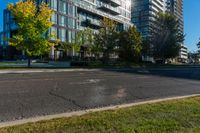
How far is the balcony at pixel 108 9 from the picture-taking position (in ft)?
263

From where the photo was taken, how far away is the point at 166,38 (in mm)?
65312

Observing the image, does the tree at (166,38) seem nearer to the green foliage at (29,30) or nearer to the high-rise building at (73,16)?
the high-rise building at (73,16)

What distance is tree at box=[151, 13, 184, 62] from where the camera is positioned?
6488 centimetres

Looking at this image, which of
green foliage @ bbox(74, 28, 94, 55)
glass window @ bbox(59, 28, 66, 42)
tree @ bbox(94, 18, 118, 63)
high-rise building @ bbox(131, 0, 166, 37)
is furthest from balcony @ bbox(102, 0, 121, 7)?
tree @ bbox(94, 18, 118, 63)

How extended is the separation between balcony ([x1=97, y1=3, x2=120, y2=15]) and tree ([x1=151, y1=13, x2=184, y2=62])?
61.4ft

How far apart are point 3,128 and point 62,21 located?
58.3 meters

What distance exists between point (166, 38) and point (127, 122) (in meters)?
61.6

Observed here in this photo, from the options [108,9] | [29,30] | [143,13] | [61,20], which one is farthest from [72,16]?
[143,13]

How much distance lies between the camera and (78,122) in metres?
6.25

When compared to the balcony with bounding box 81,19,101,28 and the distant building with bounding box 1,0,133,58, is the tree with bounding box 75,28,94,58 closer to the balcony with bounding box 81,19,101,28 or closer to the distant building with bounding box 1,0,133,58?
the distant building with bounding box 1,0,133,58

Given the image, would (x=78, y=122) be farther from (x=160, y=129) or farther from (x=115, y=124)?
(x=160, y=129)

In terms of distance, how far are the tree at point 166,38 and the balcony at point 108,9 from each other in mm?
18724

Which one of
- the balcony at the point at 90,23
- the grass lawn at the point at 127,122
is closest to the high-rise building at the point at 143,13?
the balcony at the point at 90,23

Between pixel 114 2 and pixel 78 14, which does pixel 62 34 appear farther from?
pixel 114 2
